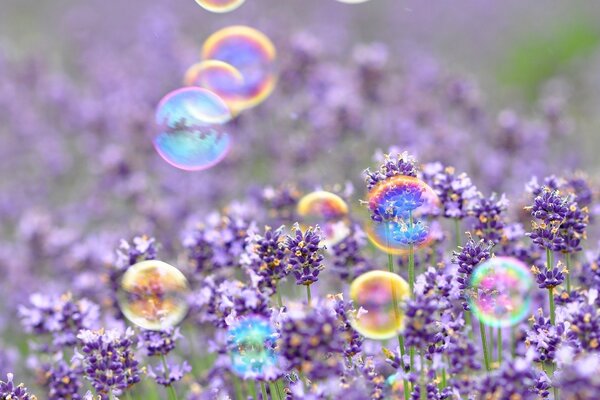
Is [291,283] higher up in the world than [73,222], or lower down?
lower down

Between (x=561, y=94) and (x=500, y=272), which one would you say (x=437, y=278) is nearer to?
(x=500, y=272)

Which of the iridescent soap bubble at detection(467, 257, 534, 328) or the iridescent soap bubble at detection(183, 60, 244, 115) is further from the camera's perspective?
the iridescent soap bubble at detection(183, 60, 244, 115)

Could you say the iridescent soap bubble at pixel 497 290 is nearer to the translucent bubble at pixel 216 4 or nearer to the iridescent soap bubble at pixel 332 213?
the iridescent soap bubble at pixel 332 213

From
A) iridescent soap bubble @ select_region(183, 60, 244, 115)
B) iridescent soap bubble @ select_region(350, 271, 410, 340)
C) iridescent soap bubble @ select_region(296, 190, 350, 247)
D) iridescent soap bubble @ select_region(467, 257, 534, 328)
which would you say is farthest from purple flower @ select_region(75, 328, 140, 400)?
iridescent soap bubble @ select_region(183, 60, 244, 115)

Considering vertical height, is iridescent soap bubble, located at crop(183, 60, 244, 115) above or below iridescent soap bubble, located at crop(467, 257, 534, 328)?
above

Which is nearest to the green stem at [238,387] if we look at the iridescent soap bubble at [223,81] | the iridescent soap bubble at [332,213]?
the iridescent soap bubble at [332,213]

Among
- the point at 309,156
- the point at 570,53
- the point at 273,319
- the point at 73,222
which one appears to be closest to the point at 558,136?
the point at 309,156

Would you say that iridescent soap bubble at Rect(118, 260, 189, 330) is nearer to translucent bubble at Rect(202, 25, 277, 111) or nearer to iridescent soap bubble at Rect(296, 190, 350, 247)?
iridescent soap bubble at Rect(296, 190, 350, 247)

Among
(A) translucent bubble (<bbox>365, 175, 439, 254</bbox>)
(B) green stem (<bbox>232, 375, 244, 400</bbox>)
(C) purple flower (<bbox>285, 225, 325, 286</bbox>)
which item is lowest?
(B) green stem (<bbox>232, 375, 244, 400</bbox>)
